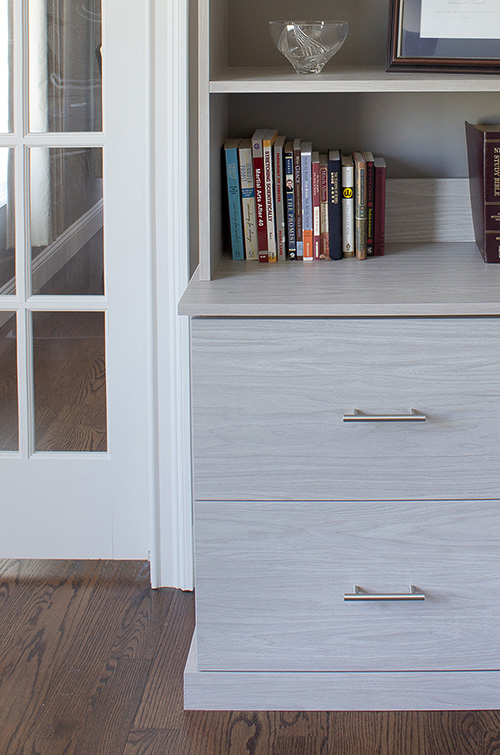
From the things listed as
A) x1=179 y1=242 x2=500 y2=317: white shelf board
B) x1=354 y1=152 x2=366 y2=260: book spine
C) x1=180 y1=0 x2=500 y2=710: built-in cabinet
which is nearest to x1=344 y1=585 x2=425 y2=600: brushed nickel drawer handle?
x1=180 y1=0 x2=500 y2=710: built-in cabinet

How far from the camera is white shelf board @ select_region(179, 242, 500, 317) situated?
1216 millimetres

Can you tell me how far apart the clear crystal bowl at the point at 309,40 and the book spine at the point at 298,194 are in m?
0.15

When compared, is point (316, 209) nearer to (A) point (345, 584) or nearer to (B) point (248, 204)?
(B) point (248, 204)

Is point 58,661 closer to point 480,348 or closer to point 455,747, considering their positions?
point 455,747

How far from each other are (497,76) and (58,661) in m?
1.35

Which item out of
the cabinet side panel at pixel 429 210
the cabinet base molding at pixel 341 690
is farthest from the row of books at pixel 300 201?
the cabinet base molding at pixel 341 690

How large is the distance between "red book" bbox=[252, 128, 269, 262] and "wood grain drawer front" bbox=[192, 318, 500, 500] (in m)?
0.34

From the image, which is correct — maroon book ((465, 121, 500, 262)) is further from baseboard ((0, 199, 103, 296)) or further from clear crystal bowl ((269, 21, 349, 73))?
baseboard ((0, 199, 103, 296))

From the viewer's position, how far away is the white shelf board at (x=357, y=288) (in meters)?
1.22

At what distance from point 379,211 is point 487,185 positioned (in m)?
0.21

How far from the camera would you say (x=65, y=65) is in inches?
64.9

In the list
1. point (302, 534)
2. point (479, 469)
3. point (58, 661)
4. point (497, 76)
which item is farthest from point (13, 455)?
point (497, 76)

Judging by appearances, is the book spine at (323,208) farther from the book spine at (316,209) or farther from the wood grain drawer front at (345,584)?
the wood grain drawer front at (345,584)

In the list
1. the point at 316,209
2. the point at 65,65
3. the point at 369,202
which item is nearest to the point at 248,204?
the point at 316,209
